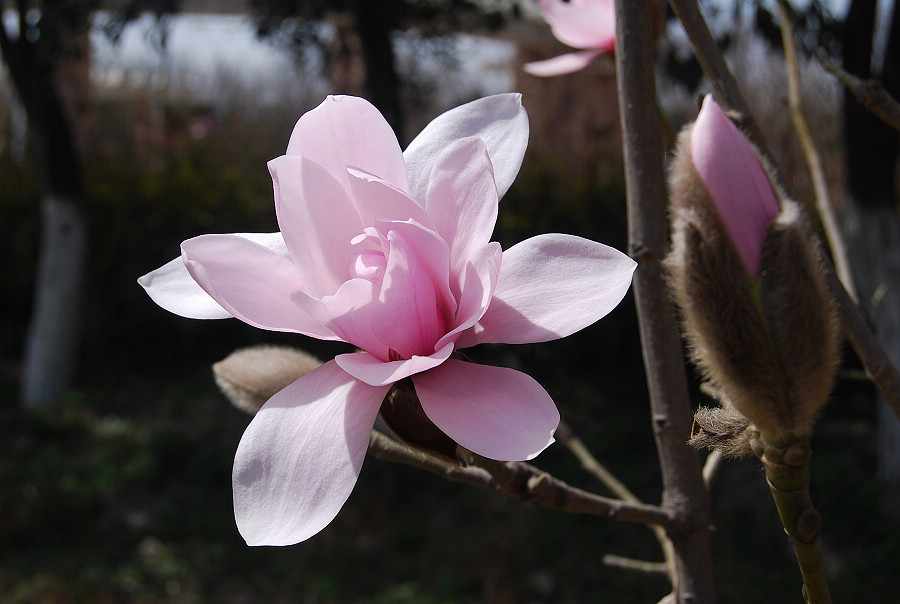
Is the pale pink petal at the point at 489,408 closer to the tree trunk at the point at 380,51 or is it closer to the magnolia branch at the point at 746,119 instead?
the magnolia branch at the point at 746,119

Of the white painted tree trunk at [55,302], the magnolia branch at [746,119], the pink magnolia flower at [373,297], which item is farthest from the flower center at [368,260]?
the white painted tree trunk at [55,302]

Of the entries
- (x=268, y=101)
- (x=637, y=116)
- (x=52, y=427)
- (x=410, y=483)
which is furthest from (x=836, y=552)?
(x=268, y=101)

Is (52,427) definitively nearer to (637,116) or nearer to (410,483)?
(410,483)

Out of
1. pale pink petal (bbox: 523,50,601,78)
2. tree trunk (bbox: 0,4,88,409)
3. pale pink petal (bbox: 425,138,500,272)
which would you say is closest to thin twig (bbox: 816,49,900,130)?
pale pink petal (bbox: 523,50,601,78)

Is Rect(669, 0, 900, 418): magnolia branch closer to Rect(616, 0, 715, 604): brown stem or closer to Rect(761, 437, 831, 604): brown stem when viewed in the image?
Rect(616, 0, 715, 604): brown stem

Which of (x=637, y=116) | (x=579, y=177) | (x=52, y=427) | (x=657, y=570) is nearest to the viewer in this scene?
(x=637, y=116)
